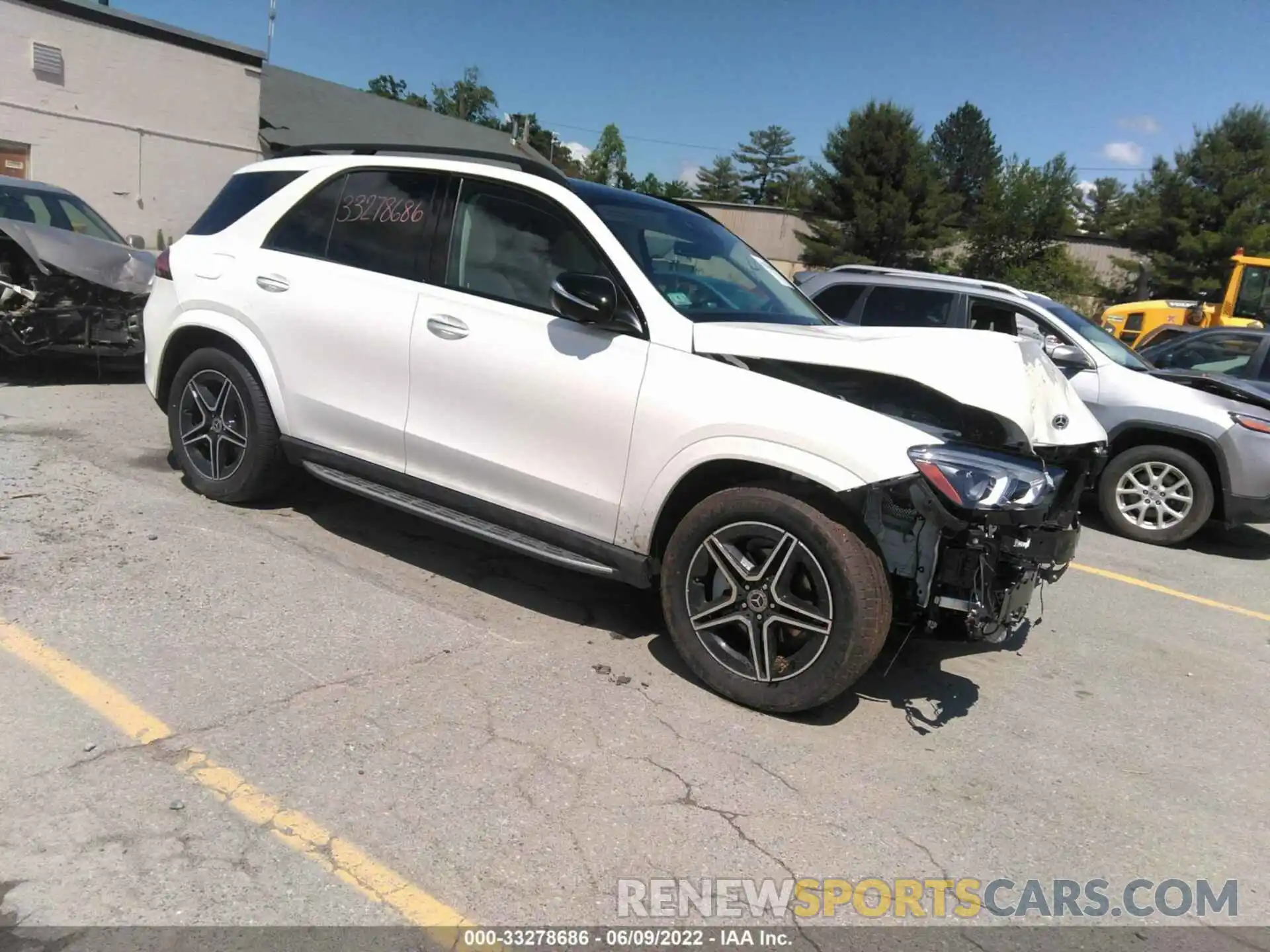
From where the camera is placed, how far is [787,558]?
11.8 ft

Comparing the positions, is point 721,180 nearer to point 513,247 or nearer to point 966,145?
point 966,145

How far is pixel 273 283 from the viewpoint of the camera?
4.95m

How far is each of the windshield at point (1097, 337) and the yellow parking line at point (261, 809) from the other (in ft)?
23.1

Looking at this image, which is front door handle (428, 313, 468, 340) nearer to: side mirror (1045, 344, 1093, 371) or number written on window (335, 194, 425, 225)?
number written on window (335, 194, 425, 225)

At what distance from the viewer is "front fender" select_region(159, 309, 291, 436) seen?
16.3 ft

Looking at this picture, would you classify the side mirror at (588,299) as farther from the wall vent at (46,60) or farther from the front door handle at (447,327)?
the wall vent at (46,60)

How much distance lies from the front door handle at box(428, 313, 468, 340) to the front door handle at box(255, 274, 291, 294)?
39.8 inches

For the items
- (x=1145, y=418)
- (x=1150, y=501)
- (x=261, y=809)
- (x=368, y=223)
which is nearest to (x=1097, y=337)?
(x=1145, y=418)

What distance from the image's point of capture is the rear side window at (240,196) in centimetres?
518

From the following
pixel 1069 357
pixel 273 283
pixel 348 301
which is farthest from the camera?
pixel 1069 357

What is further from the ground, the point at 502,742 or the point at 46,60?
the point at 46,60

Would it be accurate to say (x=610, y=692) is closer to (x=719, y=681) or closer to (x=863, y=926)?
(x=719, y=681)

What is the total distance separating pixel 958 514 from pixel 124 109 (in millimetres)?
25664

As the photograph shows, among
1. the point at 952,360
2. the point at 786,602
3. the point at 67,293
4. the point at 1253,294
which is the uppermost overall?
the point at 1253,294
